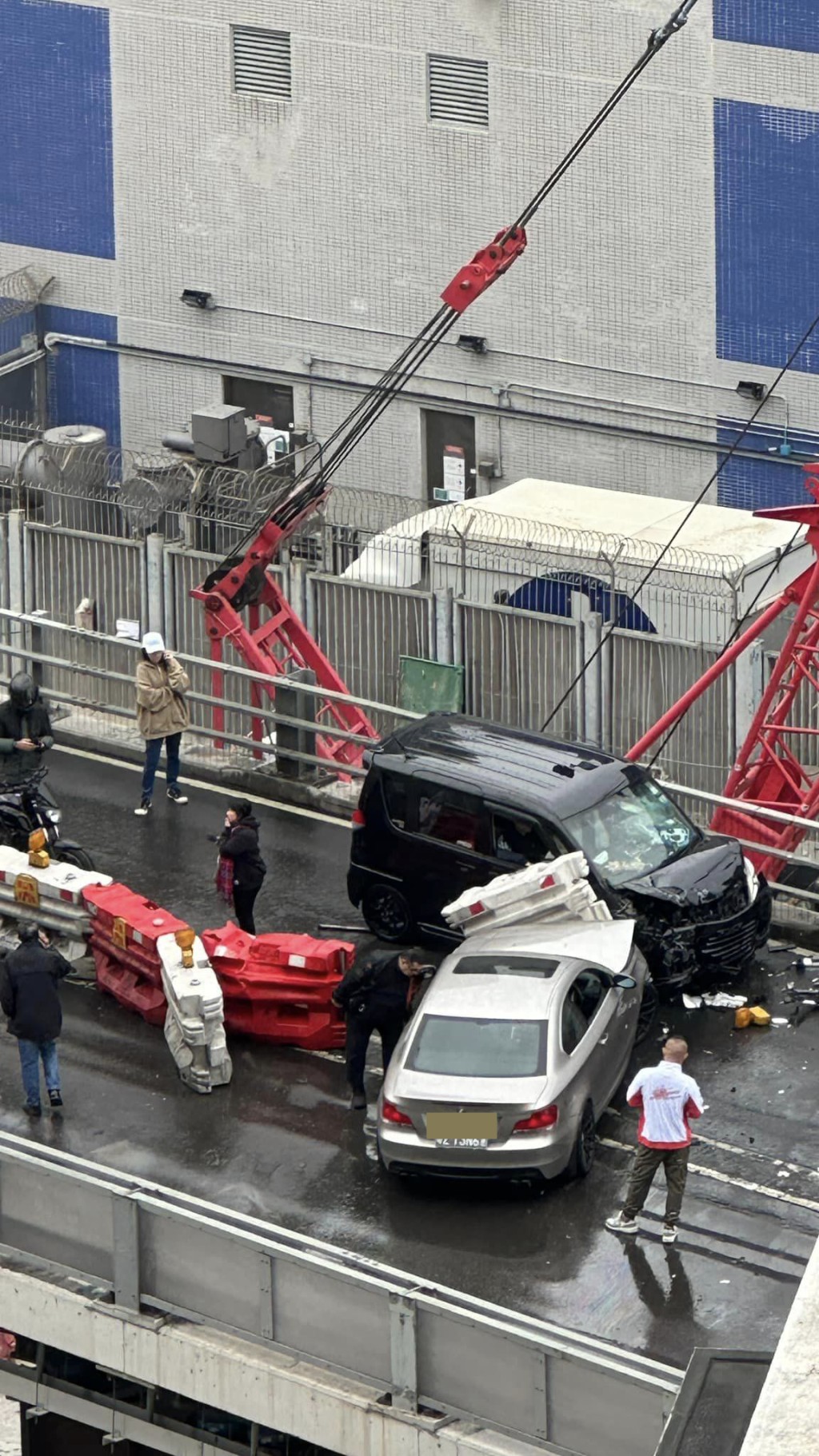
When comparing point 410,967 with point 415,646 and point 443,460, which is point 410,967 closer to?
point 415,646

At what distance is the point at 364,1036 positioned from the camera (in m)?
18.6

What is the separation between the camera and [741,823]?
2325 centimetres

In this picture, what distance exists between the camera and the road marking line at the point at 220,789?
24.4m

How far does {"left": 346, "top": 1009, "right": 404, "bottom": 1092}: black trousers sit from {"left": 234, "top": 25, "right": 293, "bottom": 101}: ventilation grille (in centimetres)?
2021

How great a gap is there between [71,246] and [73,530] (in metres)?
11.5

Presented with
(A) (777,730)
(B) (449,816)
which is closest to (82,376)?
(A) (777,730)

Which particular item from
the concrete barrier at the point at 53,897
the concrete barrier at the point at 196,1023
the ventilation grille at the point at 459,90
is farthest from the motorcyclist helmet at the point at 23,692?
the ventilation grille at the point at 459,90

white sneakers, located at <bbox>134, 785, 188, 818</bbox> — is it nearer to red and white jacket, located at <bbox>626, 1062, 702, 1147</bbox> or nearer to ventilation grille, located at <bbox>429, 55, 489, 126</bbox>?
red and white jacket, located at <bbox>626, 1062, 702, 1147</bbox>

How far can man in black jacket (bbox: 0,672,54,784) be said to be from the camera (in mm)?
22500

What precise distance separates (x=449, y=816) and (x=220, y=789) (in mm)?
4532

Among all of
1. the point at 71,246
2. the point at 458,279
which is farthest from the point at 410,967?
the point at 71,246

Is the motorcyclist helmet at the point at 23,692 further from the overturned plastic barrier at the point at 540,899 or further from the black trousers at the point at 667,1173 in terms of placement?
the black trousers at the point at 667,1173

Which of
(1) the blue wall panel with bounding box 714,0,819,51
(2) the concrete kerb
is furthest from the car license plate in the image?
(1) the blue wall panel with bounding box 714,0,819,51

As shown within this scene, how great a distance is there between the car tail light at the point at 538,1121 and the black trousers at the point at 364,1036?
1489 mm
